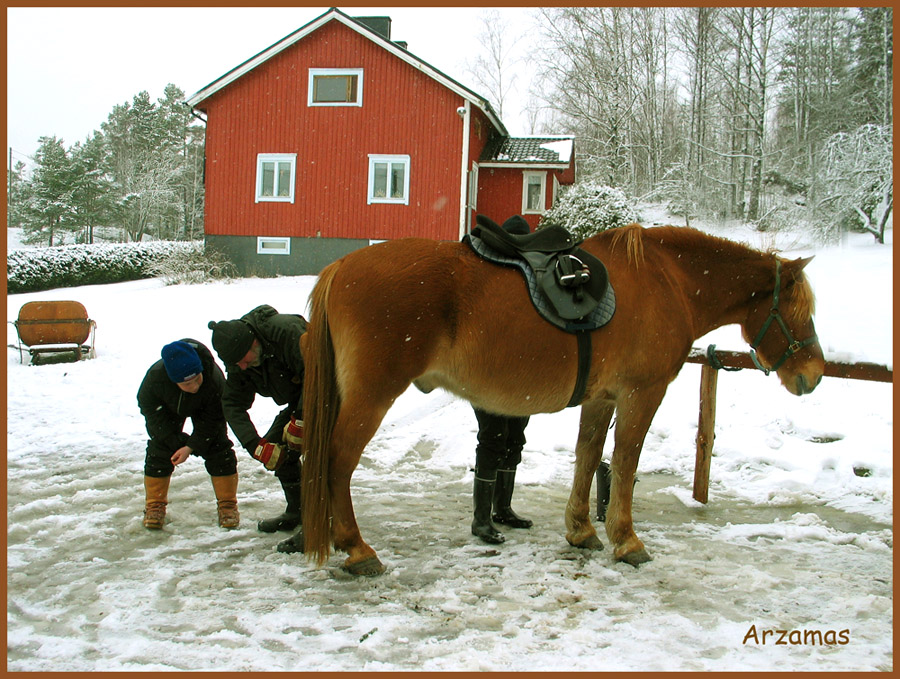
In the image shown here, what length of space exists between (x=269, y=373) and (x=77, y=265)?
72.6 feet

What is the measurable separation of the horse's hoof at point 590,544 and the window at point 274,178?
17.3 metres

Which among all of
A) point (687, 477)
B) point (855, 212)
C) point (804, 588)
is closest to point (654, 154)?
point (855, 212)

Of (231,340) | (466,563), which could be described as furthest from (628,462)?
(231,340)

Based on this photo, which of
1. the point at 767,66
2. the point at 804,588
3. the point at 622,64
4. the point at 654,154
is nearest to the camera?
the point at 804,588

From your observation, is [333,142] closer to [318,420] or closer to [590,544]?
[318,420]

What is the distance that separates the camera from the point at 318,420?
3270mm

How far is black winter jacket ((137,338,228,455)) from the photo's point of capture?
153 inches

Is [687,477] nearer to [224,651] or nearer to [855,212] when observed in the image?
[224,651]

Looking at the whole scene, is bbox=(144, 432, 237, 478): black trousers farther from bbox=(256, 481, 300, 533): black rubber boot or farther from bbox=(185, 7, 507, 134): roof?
bbox=(185, 7, 507, 134): roof

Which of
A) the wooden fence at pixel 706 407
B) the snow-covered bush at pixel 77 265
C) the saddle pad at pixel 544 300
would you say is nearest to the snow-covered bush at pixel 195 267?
the snow-covered bush at pixel 77 265

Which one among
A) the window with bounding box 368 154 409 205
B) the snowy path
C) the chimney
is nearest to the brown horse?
the snowy path

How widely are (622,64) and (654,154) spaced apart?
16.7 ft

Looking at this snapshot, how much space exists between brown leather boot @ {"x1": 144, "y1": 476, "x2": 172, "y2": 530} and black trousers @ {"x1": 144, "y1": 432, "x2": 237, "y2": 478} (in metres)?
0.04

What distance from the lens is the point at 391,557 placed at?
3.54 m
